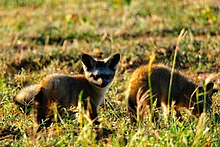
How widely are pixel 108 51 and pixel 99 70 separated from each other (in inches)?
149

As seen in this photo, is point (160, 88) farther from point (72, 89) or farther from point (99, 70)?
point (72, 89)

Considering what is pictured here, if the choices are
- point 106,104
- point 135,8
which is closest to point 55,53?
point 106,104

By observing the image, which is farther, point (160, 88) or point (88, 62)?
point (88, 62)

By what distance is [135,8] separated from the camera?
1655 centimetres

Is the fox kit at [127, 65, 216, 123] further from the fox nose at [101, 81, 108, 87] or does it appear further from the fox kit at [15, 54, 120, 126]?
the fox kit at [15, 54, 120, 126]

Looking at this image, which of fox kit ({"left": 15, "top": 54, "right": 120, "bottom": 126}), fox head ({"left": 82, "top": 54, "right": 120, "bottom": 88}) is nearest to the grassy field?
fox kit ({"left": 15, "top": 54, "right": 120, "bottom": 126})

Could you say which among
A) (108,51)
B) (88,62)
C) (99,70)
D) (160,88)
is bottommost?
(108,51)

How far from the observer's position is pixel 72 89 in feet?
24.6

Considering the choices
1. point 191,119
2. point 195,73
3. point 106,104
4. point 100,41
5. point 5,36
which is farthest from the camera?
point 5,36

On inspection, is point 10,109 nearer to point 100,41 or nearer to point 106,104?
point 106,104

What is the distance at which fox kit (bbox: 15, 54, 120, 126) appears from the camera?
23.1 ft

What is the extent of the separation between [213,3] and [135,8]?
7.11 feet

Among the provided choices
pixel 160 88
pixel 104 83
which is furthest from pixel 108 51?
pixel 160 88

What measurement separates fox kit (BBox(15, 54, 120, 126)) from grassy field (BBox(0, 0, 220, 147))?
8.1 inches
